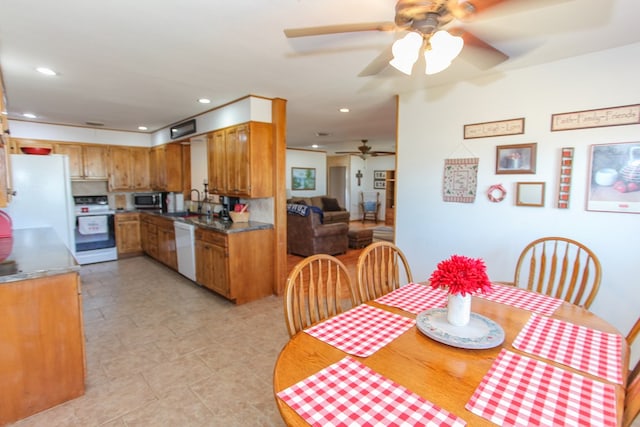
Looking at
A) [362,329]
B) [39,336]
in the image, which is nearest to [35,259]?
[39,336]

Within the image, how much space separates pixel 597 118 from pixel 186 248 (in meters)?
4.49

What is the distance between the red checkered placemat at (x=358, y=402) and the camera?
851 millimetres

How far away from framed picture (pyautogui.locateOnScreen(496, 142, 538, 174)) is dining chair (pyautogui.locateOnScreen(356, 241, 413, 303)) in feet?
4.59

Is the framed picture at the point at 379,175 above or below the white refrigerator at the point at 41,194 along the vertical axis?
above

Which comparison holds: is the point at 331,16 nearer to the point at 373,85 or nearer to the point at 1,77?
the point at 373,85

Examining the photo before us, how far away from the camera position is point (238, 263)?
3.50 meters

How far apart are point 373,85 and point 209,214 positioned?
317cm

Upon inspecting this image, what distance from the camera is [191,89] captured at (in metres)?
3.25

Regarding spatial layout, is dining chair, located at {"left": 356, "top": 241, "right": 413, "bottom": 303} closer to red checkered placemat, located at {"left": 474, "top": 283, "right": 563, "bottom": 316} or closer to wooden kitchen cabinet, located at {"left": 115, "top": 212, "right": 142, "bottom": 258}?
red checkered placemat, located at {"left": 474, "top": 283, "right": 563, "bottom": 316}

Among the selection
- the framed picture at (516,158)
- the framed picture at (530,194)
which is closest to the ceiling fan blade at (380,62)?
the framed picture at (516,158)

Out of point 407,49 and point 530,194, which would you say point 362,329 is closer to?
point 407,49

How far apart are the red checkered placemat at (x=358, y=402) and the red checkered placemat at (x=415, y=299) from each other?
2.08 feet

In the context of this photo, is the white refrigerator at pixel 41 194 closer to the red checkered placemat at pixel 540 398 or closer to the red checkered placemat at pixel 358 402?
the red checkered placemat at pixel 358 402

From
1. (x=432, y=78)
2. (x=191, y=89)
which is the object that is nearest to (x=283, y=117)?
(x=191, y=89)
